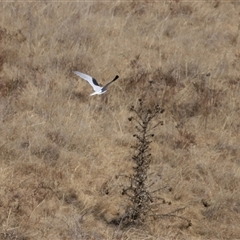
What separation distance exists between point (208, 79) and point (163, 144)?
138 cm

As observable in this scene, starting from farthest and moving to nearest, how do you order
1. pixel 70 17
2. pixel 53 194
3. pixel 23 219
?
1. pixel 70 17
2. pixel 53 194
3. pixel 23 219

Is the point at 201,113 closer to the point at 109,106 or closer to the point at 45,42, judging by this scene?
the point at 109,106

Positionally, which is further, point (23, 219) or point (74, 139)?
point (74, 139)

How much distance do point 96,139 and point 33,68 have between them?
4.81ft

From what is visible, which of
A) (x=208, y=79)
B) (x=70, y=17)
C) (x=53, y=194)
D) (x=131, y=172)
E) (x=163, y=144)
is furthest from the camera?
(x=70, y=17)

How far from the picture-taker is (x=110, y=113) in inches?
224

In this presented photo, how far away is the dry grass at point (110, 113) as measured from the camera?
436cm

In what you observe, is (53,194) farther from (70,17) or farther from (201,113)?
(70,17)

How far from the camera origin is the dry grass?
4.36 m

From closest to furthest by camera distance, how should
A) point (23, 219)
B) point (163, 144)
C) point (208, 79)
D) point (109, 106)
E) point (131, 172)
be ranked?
1. point (23, 219)
2. point (131, 172)
3. point (163, 144)
4. point (109, 106)
5. point (208, 79)

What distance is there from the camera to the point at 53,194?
442 centimetres

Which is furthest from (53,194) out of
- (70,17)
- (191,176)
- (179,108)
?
(70,17)

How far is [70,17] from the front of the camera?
7.20 meters

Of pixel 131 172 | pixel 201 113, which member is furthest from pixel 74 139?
pixel 201 113
